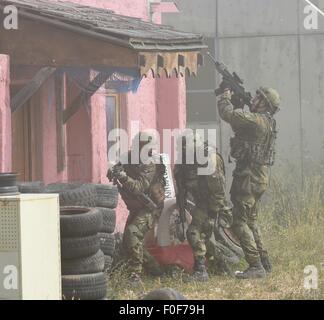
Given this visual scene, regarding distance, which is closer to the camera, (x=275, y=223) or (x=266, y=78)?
(x=275, y=223)

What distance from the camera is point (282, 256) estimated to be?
1437 cm

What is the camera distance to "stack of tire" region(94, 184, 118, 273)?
37.0ft

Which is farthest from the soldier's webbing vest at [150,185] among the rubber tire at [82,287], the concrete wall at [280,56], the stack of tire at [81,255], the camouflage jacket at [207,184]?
the concrete wall at [280,56]

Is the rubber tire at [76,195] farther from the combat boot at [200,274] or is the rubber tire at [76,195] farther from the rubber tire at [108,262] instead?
the combat boot at [200,274]

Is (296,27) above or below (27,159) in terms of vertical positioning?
above

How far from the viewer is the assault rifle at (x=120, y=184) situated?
12.2 metres

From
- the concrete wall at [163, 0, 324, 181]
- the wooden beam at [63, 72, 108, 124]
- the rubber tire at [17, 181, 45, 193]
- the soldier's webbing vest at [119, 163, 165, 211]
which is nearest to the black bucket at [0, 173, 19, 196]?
the rubber tire at [17, 181, 45, 193]

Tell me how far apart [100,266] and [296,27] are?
35.2 feet

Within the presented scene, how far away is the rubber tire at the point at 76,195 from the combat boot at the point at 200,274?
78.2 inches

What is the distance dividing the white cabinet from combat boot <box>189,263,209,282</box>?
12.1 ft

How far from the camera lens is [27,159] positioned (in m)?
13.2

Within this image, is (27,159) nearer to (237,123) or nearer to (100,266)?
(237,123)
